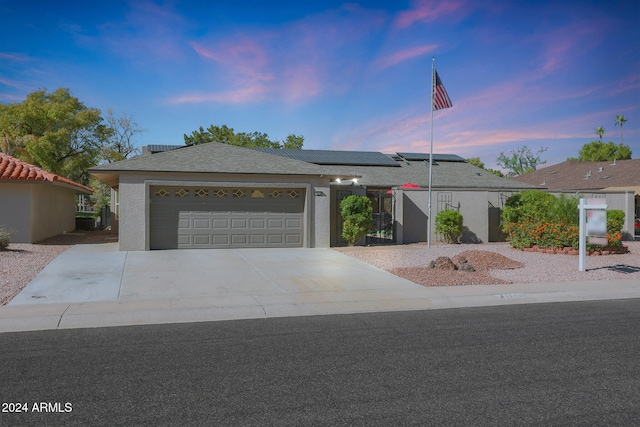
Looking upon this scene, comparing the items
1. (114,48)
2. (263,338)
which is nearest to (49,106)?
(114,48)

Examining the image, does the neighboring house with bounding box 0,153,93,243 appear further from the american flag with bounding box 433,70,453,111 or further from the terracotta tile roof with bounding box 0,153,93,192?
the american flag with bounding box 433,70,453,111

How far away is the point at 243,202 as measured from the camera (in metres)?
18.5

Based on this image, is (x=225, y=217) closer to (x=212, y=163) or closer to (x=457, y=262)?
(x=212, y=163)

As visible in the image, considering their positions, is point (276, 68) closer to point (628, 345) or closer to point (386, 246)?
point (386, 246)

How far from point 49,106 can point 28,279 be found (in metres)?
30.6

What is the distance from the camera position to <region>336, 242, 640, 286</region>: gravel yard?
1173cm

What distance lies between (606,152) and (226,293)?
237 feet

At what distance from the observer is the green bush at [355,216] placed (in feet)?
61.7

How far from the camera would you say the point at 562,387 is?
192 inches

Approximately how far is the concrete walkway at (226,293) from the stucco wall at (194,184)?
2.93 m

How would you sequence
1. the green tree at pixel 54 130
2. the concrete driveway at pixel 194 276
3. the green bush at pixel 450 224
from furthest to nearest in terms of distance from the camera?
the green tree at pixel 54 130 < the green bush at pixel 450 224 < the concrete driveway at pixel 194 276

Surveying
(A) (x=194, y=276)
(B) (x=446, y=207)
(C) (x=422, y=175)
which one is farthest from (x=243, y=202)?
(C) (x=422, y=175)

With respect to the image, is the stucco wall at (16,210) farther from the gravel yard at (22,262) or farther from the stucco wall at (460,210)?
the stucco wall at (460,210)

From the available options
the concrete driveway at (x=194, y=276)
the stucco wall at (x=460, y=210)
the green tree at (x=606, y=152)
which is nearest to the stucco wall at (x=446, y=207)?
the stucco wall at (x=460, y=210)
